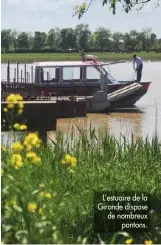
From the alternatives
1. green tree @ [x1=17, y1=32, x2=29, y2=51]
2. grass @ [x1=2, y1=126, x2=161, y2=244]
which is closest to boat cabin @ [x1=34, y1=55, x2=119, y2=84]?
grass @ [x1=2, y1=126, x2=161, y2=244]

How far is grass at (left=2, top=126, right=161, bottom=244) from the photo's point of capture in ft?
9.96

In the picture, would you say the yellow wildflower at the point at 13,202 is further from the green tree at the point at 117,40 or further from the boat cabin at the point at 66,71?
the green tree at the point at 117,40

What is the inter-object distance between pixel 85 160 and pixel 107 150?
440mm

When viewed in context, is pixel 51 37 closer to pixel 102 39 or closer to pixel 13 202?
pixel 102 39

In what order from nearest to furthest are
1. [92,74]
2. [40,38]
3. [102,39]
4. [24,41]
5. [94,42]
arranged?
1. [92,74]
2. [40,38]
3. [24,41]
4. [94,42]
5. [102,39]

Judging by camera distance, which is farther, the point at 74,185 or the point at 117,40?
the point at 117,40

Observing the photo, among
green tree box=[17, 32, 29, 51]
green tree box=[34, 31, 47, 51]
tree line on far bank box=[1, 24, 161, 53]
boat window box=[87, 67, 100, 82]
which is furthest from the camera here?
tree line on far bank box=[1, 24, 161, 53]

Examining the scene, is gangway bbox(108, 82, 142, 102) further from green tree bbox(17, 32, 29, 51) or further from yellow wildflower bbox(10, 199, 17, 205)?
yellow wildflower bbox(10, 199, 17, 205)

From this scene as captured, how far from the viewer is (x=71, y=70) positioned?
2172 cm

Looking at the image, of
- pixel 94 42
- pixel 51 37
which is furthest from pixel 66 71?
pixel 94 42

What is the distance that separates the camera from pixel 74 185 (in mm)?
5336

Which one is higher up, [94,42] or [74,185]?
[94,42]

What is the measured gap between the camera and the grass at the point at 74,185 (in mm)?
3035

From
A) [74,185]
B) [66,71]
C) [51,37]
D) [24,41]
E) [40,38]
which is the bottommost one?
[74,185]
